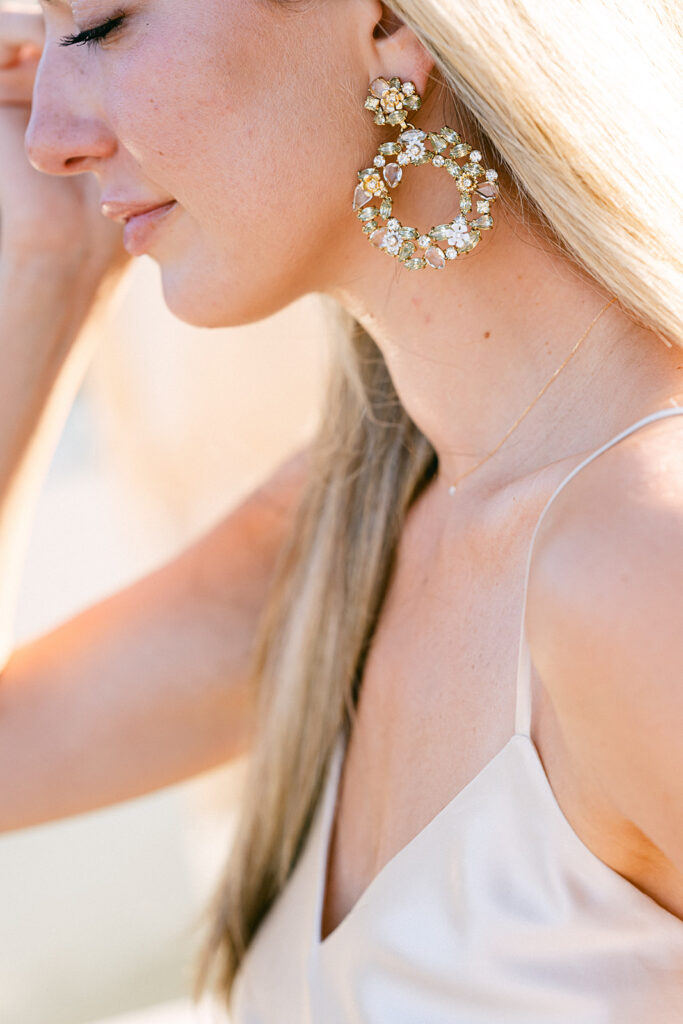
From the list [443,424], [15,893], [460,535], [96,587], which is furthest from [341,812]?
[96,587]

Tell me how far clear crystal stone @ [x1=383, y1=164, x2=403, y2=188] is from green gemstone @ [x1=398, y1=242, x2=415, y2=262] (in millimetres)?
55

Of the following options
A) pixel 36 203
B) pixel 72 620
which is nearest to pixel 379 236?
pixel 36 203

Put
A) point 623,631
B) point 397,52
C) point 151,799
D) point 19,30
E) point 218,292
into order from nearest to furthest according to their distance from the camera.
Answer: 1. point 623,631
2. point 397,52
3. point 218,292
4. point 19,30
5. point 151,799

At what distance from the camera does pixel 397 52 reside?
38.5 inches

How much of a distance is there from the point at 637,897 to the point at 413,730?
337 millimetres

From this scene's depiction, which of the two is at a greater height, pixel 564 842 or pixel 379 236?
pixel 379 236

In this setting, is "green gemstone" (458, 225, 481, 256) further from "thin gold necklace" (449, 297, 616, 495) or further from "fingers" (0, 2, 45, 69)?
"fingers" (0, 2, 45, 69)

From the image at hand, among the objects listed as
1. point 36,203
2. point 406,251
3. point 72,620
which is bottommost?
point 72,620

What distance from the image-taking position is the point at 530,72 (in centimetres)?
87

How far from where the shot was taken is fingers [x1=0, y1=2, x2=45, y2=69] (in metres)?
1.36

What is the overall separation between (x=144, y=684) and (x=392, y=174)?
74cm

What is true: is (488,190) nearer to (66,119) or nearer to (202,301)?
(202,301)

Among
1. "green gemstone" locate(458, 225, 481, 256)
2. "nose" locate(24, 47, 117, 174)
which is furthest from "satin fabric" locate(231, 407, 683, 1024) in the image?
"nose" locate(24, 47, 117, 174)

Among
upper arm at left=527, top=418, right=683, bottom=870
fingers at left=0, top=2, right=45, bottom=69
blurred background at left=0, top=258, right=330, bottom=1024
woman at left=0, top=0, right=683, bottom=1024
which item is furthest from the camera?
blurred background at left=0, top=258, right=330, bottom=1024
